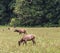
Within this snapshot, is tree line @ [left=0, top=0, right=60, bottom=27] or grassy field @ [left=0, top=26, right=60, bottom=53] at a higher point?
grassy field @ [left=0, top=26, right=60, bottom=53]

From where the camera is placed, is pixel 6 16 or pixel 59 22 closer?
pixel 59 22

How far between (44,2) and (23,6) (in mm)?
4484

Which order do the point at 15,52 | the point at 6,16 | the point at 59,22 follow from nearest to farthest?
the point at 15,52 → the point at 59,22 → the point at 6,16

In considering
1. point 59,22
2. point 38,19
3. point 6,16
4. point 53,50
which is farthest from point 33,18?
point 53,50

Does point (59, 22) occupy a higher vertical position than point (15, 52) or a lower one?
lower

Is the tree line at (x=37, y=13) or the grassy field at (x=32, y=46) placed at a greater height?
the grassy field at (x=32, y=46)

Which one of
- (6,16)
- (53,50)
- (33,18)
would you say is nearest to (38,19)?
(33,18)

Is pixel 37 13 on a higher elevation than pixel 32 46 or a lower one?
lower

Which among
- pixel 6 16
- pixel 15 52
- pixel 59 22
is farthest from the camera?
pixel 6 16

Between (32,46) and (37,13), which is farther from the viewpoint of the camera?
(37,13)

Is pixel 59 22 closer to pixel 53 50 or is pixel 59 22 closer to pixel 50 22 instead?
pixel 50 22

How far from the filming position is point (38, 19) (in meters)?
54.7

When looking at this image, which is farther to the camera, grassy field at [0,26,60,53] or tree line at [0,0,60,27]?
tree line at [0,0,60,27]

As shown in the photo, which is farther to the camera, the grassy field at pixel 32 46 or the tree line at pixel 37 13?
the tree line at pixel 37 13
